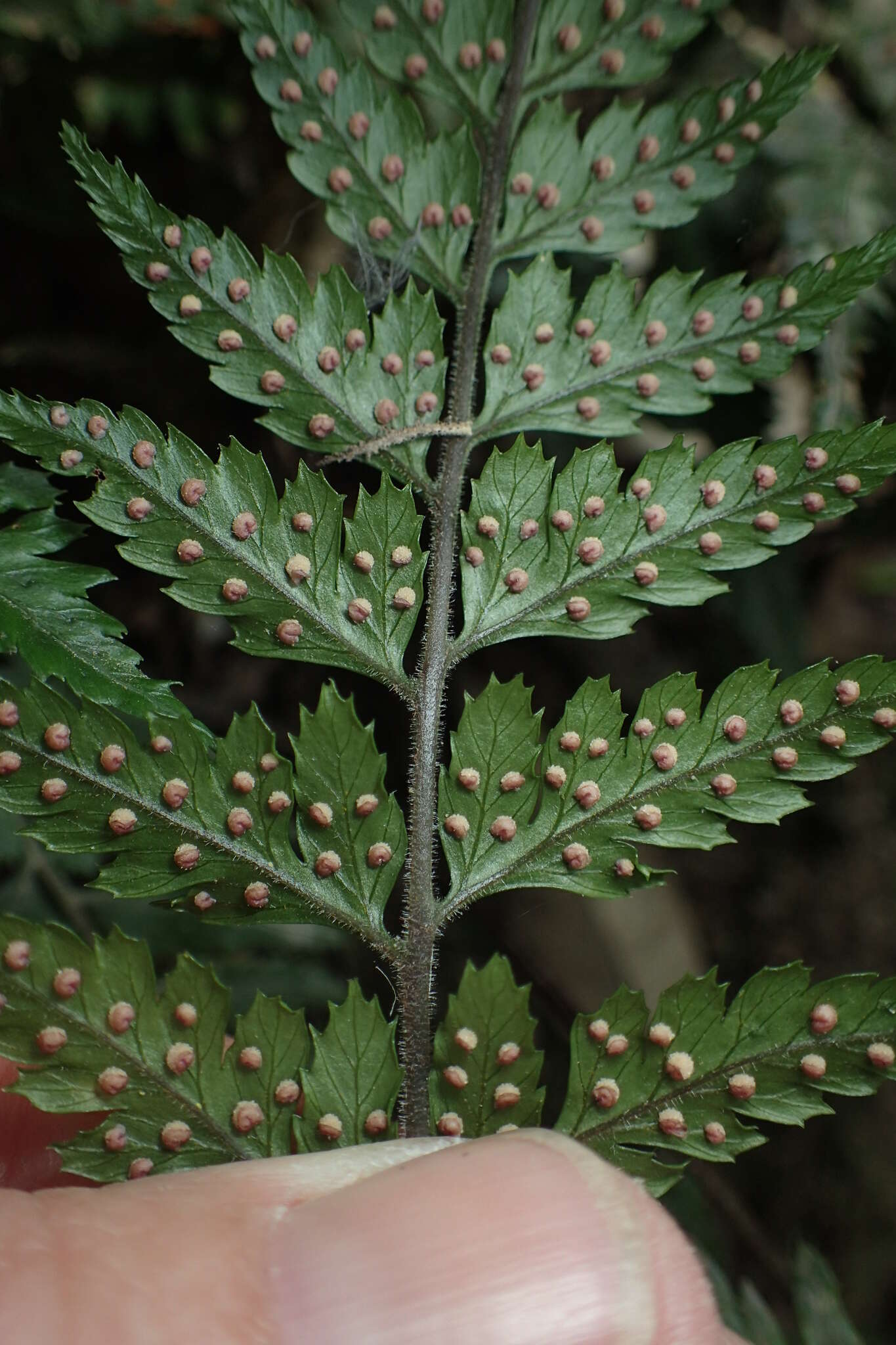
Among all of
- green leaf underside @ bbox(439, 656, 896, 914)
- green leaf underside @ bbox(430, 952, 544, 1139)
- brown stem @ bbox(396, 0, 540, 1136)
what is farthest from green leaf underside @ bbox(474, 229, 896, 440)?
green leaf underside @ bbox(430, 952, 544, 1139)

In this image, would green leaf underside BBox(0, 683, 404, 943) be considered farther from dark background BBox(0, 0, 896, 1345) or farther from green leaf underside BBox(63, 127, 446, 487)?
dark background BBox(0, 0, 896, 1345)

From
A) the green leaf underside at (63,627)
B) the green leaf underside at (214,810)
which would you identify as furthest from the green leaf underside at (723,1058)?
the green leaf underside at (63,627)

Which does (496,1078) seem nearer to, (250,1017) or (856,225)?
(250,1017)

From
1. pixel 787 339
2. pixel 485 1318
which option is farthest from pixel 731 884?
pixel 485 1318

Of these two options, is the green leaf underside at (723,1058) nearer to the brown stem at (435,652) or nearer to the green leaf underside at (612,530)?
the brown stem at (435,652)

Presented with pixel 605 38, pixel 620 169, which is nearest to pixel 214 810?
pixel 620 169

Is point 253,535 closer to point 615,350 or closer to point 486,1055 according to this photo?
point 615,350

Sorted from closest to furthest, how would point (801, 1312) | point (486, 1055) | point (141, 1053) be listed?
point (141, 1053) → point (486, 1055) → point (801, 1312)
